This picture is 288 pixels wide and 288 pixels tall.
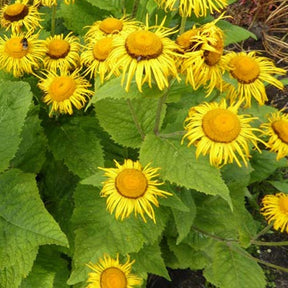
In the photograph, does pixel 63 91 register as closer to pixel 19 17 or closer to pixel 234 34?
pixel 19 17

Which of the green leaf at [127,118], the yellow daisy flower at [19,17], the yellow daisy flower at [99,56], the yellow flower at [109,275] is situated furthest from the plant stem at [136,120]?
the yellow daisy flower at [19,17]

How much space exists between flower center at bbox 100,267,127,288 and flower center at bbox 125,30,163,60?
72cm

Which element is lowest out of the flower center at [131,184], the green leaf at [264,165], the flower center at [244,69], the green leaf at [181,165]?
the green leaf at [264,165]

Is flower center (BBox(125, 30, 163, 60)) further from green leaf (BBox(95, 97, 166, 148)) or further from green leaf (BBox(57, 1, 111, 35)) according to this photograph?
green leaf (BBox(57, 1, 111, 35))

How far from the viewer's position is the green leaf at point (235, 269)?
5.14 feet

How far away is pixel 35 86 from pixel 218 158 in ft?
3.01

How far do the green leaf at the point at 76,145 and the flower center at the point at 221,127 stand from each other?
532 millimetres

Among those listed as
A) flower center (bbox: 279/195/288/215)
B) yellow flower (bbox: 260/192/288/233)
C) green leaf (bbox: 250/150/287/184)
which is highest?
flower center (bbox: 279/195/288/215)

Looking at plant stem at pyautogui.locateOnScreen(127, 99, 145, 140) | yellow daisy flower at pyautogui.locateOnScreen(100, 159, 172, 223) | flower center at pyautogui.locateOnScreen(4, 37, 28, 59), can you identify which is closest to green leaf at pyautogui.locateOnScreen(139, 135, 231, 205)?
yellow daisy flower at pyautogui.locateOnScreen(100, 159, 172, 223)

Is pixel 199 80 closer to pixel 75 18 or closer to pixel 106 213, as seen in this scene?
pixel 106 213

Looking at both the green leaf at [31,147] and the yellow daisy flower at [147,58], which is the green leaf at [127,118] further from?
the yellow daisy flower at [147,58]

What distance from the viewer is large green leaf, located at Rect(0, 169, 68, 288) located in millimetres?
1226

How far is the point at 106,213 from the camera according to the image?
1433mm

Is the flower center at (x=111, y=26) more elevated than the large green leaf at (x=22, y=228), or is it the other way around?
the flower center at (x=111, y=26)
